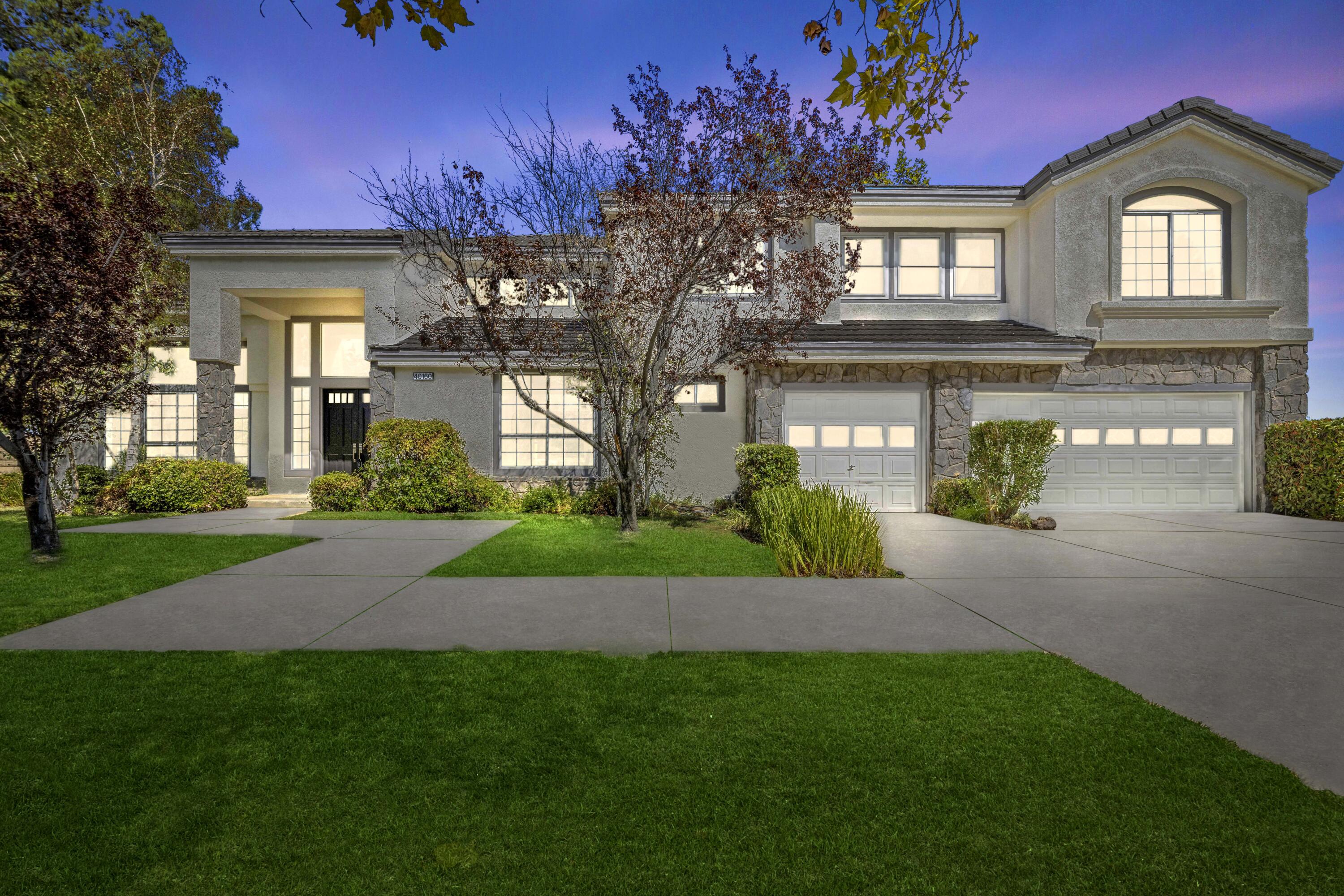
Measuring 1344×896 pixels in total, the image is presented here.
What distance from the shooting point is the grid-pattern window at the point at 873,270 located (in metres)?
14.1

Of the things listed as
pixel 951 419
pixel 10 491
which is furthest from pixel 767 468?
pixel 10 491

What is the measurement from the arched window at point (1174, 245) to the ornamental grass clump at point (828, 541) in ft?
32.8

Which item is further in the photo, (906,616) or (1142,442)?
(1142,442)

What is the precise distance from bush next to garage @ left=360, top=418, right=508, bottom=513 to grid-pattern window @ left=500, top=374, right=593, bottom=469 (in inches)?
64.3

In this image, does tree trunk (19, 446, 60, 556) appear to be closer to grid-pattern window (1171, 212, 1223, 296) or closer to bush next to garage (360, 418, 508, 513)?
bush next to garage (360, 418, 508, 513)

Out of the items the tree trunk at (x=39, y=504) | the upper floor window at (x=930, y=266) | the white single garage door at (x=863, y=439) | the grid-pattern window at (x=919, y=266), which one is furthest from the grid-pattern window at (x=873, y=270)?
the tree trunk at (x=39, y=504)

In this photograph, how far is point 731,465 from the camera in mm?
13336

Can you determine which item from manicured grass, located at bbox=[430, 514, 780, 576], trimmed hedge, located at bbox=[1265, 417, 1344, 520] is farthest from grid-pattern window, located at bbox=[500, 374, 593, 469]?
trimmed hedge, located at bbox=[1265, 417, 1344, 520]

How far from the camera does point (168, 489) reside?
1184 centimetres

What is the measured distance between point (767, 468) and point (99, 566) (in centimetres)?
851

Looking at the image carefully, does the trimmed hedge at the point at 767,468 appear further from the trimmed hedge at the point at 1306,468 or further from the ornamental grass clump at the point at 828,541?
the trimmed hedge at the point at 1306,468

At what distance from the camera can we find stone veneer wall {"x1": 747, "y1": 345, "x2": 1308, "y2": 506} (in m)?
12.7

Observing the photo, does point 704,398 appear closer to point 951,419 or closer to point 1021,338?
point 951,419

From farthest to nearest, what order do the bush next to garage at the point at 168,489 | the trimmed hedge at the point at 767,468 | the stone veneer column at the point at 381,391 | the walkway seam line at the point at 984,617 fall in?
1. the stone veneer column at the point at 381,391
2. the bush next to garage at the point at 168,489
3. the trimmed hedge at the point at 767,468
4. the walkway seam line at the point at 984,617
